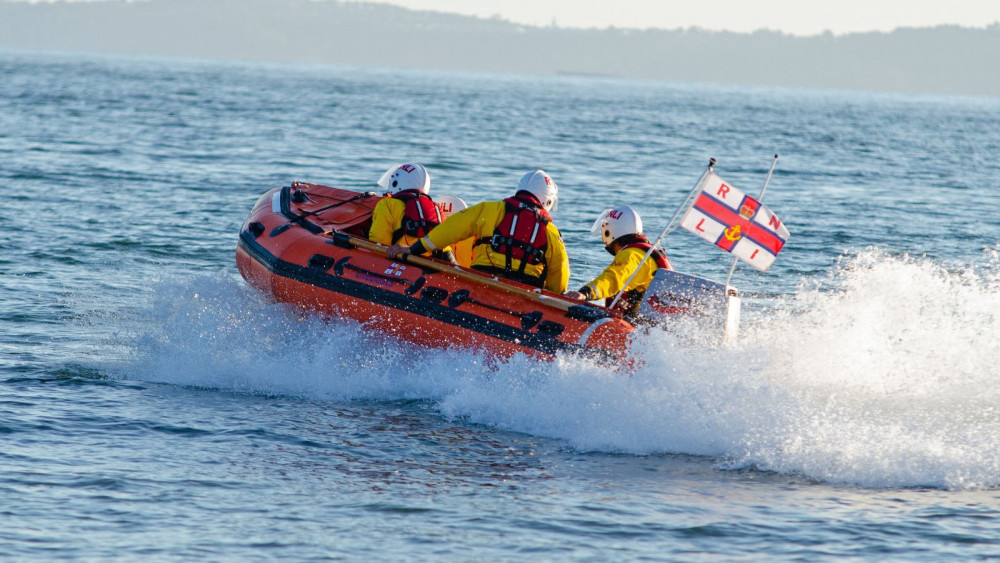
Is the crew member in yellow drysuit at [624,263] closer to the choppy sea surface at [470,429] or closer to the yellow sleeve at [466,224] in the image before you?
the choppy sea surface at [470,429]

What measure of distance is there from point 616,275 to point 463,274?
1.07 metres

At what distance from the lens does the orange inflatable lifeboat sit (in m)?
7.19

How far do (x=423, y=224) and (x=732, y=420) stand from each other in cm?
301

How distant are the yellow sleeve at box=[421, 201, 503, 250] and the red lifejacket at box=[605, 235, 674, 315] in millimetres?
923

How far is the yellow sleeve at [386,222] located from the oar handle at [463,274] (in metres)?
0.21

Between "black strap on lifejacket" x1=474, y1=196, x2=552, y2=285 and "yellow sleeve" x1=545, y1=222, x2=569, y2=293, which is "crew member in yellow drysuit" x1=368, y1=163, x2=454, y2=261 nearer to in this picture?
"black strap on lifejacket" x1=474, y1=196, x2=552, y2=285

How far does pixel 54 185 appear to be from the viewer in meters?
16.7

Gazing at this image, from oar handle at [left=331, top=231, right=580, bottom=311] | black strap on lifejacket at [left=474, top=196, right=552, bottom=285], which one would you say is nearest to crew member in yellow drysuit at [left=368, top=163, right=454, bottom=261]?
oar handle at [left=331, top=231, right=580, bottom=311]

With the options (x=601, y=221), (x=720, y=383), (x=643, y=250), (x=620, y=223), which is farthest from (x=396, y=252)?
(x=720, y=383)

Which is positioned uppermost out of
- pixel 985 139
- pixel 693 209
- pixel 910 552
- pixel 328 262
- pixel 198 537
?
pixel 985 139

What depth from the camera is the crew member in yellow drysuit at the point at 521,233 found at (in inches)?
300

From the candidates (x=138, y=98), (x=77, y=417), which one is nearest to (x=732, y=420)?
(x=77, y=417)

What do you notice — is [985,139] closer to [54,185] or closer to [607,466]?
[54,185]

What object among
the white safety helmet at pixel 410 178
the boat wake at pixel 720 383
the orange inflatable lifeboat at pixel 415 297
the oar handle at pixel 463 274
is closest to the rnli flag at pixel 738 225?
the boat wake at pixel 720 383
